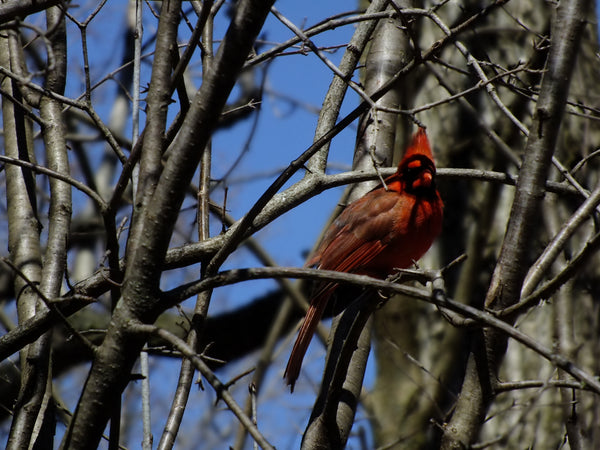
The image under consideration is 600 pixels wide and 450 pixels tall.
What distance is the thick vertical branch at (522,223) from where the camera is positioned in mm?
1897

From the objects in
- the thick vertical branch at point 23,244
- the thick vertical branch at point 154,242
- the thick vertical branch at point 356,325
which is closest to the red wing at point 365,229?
the thick vertical branch at point 356,325

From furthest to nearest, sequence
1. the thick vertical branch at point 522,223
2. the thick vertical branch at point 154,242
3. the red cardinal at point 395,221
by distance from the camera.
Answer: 1. the red cardinal at point 395,221
2. the thick vertical branch at point 522,223
3. the thick vertical branch at point 154,242

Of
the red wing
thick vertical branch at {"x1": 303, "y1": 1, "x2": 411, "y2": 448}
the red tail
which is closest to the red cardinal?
the red wing

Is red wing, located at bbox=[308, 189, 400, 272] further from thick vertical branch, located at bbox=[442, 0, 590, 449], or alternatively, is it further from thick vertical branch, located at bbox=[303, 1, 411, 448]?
thick vertical branch, located at bbox=[442, 0, 590, 449]

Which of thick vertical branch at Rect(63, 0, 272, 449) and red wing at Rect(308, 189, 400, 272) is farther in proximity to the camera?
red wing at Rect(308, 189, 400, 272)

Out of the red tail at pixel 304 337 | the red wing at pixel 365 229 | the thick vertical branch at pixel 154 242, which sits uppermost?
the red wing at pixel 365 229

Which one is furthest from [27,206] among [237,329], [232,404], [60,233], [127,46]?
[127,46]

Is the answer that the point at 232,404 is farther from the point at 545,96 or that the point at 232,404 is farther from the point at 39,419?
the point at 39,419

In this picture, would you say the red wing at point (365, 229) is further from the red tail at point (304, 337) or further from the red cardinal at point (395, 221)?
the red tail at point (304, 337)

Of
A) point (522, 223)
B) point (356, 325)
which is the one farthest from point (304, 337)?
point (522, 223)

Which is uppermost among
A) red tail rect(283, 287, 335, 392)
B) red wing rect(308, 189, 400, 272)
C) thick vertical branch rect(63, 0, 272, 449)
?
red wing rect(308, 189, 400, 272)

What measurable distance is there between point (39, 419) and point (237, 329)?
3486 mm

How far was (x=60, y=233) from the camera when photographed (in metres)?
2.91

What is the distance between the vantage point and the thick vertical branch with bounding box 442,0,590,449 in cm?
190
